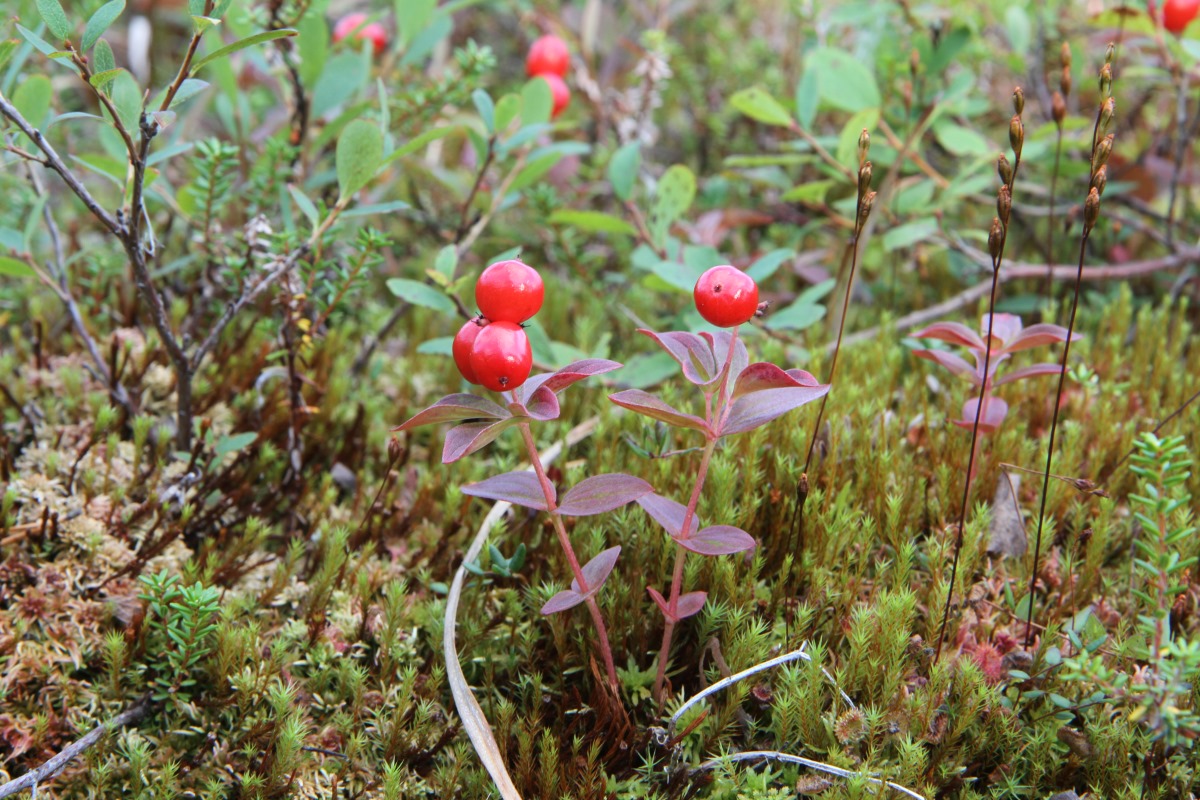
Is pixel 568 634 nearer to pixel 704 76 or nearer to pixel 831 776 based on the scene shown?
pixel 831 776

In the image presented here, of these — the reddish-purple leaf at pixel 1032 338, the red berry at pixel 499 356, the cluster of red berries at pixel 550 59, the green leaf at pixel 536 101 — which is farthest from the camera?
the cluster of red berries at pixel 550 59

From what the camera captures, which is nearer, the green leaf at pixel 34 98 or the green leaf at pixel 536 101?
the green leaf at pixel 34 98

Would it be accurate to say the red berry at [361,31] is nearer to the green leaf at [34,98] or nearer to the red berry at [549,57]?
the red berry at [549,57]

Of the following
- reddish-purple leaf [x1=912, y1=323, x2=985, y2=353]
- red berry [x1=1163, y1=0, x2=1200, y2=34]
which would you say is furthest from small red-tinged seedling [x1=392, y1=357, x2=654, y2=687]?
red berry [x1=1163, y1=0, x2=1200, y2=34]

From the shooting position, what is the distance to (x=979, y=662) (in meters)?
1.69

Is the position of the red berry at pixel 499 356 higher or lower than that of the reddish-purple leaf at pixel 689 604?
higher

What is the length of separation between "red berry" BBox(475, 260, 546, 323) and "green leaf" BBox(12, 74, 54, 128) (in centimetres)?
148

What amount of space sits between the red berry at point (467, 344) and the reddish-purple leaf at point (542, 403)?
0.39 feet

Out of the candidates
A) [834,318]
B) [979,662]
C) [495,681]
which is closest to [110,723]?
[495,681]

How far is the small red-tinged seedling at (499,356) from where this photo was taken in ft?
4.21

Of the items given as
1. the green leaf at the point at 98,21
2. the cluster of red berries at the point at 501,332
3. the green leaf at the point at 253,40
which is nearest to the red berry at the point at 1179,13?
the cluster of red berries at the point at 501,332

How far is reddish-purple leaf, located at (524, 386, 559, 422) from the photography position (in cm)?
139

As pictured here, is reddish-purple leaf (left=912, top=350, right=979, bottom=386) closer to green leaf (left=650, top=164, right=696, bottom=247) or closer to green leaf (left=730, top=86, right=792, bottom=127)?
green leaf (left=650, top=164, right=696, bottom=247)

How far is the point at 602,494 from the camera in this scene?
59.2 inches
